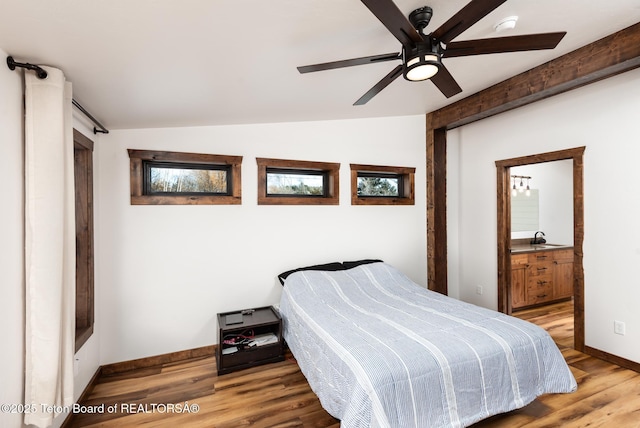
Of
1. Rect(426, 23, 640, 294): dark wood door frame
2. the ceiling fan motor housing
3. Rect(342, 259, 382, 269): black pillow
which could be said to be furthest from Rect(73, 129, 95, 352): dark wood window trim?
Rect(426, 23, 640, 294): dark wood door frame

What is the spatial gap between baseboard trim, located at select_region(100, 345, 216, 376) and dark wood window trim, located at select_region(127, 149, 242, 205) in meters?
1.47

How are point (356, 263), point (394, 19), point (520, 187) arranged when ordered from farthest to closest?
point (520, 187) < point (356, 263) < point (394, 19)

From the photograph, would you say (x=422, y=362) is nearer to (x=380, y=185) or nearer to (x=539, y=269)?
(x=380, y=185)

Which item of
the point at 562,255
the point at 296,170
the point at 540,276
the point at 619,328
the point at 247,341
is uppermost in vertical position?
the point at 296,170

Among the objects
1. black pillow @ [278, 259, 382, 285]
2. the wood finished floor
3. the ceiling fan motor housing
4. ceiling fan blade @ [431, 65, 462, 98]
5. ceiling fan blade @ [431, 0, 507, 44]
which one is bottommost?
the wood finished floor

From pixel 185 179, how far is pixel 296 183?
119 centimetres

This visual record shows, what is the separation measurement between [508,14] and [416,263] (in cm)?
291

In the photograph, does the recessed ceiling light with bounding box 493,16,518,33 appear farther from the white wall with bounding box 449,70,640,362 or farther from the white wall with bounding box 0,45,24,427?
the white wall with bounding box 0,45,24,427

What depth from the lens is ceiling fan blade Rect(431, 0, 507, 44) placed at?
1.19 meters

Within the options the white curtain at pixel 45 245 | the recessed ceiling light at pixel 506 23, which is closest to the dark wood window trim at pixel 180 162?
the white curtain at pixel 45 245

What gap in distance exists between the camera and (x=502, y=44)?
1.51 m

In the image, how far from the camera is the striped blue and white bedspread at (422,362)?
5.11 ft

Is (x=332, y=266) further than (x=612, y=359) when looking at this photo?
Yes

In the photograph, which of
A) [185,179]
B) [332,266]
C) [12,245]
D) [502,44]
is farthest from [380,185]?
[12,245]
